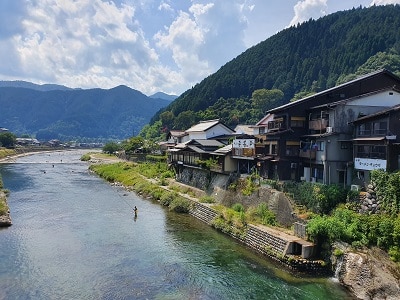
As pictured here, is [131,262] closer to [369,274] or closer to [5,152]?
[369,274]

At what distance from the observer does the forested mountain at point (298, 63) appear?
314 feet

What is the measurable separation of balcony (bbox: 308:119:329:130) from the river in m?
11.5

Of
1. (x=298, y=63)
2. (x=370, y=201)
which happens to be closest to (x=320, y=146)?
(x=370, y=201)

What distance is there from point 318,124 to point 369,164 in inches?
256

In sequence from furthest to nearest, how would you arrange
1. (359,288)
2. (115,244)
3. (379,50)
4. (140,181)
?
(379,50), (140,181), (115,244), (359,288)

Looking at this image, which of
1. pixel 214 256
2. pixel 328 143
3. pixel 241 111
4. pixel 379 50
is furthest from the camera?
pixel 241 111

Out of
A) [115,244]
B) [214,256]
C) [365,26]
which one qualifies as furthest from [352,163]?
[365,26]

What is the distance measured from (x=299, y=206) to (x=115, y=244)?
13638 mm

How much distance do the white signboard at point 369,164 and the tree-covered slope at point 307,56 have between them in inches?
2854

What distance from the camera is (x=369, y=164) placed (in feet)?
77.6

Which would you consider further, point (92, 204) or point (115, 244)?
point (92, 204)

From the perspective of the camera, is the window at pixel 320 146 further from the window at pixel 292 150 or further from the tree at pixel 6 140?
the tree at pixel 6 140

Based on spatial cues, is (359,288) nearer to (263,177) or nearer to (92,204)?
(263,177)

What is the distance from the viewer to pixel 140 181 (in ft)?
172
